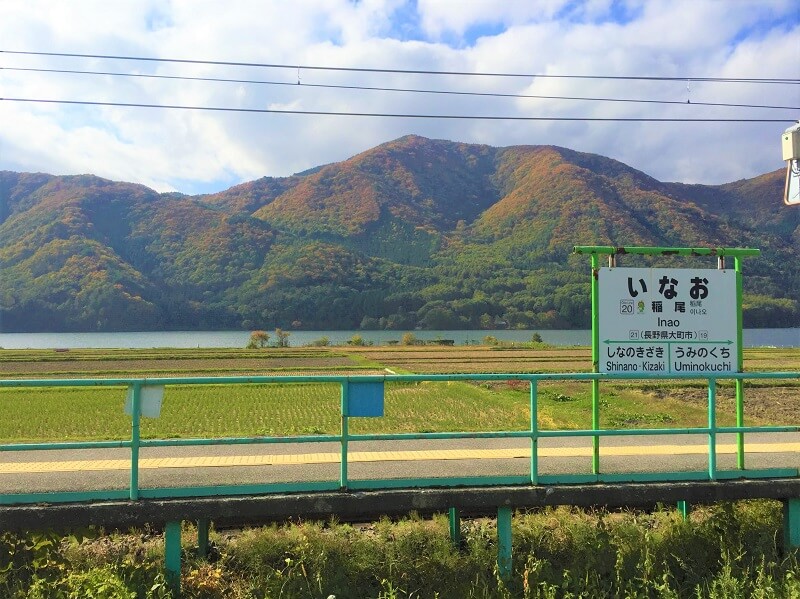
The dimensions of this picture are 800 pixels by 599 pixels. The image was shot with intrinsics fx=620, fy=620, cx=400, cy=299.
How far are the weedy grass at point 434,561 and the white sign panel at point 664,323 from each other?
179cm

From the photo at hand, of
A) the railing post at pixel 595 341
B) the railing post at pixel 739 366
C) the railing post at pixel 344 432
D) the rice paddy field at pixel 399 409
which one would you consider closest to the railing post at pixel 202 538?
the railing post at pixel 344 432

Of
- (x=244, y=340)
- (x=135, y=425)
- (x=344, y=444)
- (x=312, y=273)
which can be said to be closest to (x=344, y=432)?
(x=344, y=444)

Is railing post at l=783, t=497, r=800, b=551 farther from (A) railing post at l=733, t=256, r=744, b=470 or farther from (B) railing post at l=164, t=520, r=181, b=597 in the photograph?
(B) railing post at l=164, t=520, r=181, b=597

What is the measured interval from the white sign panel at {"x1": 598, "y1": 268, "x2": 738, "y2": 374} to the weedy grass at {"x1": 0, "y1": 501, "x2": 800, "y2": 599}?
179cm

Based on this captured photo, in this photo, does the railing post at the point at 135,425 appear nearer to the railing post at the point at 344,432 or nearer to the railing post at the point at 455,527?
the railing post at the point at 344,432

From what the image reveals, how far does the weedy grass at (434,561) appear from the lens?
5.75 m

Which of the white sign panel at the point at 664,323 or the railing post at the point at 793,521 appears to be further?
the white sign panel at the point at 664,323

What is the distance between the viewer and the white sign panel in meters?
6.91

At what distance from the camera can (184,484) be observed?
6676 mm

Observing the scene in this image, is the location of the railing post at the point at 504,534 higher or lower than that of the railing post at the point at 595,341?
lower

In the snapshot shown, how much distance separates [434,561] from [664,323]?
3621 millimetres

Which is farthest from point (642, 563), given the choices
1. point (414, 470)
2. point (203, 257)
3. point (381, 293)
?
point (203, 257)

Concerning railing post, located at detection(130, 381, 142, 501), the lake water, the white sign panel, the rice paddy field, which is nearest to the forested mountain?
the lake water

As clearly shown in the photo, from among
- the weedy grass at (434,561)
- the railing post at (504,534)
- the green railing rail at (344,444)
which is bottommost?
the weedy grass at (434,561)
